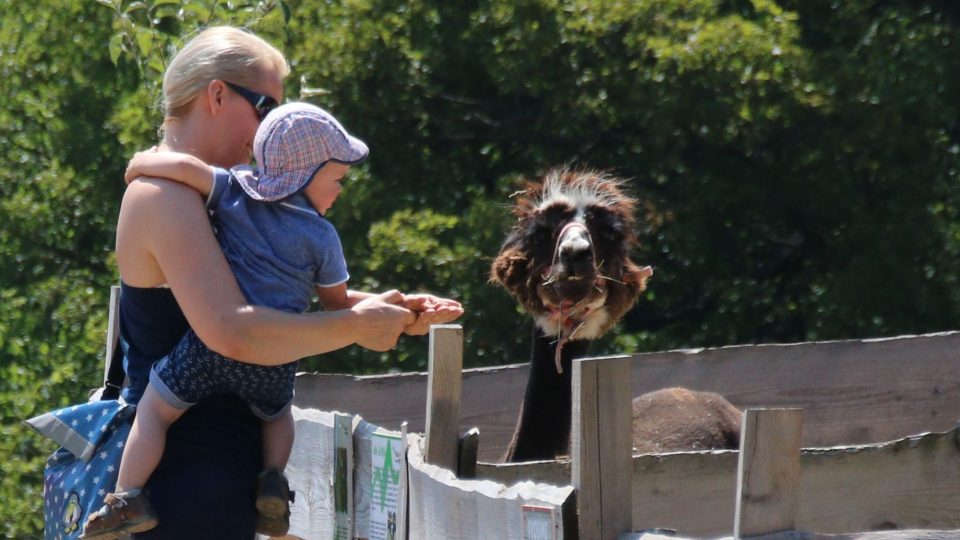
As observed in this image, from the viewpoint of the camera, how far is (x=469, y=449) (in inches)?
154

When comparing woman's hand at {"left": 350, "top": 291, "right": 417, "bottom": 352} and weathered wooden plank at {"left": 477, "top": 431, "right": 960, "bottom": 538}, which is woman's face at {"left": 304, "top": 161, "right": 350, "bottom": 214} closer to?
woman's hand at {"left": 350, "top": 291, "right": 417, "bottom": 352}

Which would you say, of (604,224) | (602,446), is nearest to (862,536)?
(602,446)

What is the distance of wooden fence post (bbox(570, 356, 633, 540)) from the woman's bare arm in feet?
1.42

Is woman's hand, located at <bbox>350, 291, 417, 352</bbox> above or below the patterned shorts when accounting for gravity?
above

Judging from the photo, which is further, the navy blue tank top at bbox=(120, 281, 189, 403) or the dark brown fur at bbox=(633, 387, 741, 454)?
the dark brown fur at bbox=(633, 387, 741, 454)

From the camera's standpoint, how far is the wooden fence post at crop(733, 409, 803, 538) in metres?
2.71

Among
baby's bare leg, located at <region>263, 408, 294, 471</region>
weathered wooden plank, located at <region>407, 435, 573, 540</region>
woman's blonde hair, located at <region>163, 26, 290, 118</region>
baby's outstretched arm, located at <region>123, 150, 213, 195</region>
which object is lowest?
weathered wooden plank, located at <region>407, 435, 573, 540</region>

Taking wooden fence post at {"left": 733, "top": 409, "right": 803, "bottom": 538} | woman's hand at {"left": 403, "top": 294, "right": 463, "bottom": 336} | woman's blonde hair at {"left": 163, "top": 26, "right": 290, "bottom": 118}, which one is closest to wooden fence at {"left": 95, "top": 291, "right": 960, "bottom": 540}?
wooden fence post at {"left": 733, "top": 409, "right": 803, "bottom": 538}

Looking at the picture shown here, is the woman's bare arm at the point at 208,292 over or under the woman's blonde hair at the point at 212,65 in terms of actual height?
under

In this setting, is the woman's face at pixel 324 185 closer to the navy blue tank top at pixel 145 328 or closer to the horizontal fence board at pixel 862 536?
the navy blue tank top at pixel 145 328

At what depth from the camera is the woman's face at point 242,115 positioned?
3037 mm

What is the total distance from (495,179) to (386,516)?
5.46 meters

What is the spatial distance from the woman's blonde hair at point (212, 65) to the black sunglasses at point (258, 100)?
0.01 meters

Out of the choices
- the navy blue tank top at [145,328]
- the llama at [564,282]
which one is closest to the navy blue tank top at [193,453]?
the navy blue tank top at [145,328]
